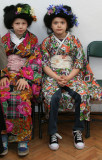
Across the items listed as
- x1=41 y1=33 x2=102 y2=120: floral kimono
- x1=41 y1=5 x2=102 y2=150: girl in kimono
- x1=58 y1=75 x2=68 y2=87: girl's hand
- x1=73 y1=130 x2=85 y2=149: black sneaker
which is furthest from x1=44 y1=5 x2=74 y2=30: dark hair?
x1=73 y1=130 x2=85 y2=149: black sneaker

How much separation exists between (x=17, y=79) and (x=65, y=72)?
0.45 metres

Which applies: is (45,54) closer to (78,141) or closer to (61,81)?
(61,81)

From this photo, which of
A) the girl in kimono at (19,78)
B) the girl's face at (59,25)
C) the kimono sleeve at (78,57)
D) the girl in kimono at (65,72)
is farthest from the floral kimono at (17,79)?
the kimono sleeve at (78,57)

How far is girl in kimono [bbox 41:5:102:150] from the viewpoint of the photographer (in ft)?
5.86

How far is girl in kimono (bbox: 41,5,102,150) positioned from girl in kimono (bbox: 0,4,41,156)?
0.13 metres

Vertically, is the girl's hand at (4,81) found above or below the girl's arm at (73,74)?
below

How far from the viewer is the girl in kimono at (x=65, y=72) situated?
5.86 ft

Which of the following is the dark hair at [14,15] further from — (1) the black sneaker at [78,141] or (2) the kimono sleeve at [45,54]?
(1) the black sneaker at [78,141]

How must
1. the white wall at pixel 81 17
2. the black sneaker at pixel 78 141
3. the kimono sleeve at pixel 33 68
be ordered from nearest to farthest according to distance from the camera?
1. the black sneaker at pixel 78 141
2. the kimono sleeve at pixel 33 68
3. the white wall at pixel 81 17

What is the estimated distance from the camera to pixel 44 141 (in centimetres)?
189

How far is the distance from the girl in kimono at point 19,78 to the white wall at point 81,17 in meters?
0.32

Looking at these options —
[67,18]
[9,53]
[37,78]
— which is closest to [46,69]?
[37,78]

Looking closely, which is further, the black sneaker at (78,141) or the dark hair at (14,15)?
the dark hair at (14,15)

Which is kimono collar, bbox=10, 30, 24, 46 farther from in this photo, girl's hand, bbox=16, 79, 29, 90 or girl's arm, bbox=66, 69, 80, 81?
girl's arm, bbox=66, 69, 80, 81
